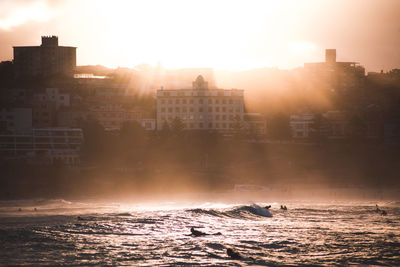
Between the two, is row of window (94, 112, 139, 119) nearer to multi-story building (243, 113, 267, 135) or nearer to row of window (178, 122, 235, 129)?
row of window (178, 122, 235, 129)

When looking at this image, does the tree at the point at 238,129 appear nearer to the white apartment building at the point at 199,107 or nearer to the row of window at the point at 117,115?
the white apartment building at the point at 199,107

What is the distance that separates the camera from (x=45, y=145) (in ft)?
372

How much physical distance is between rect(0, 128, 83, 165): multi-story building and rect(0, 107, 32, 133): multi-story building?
488 inches

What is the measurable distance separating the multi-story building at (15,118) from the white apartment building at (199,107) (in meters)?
32.1

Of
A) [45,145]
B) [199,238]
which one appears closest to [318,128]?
[45,145]

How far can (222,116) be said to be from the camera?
150 meters

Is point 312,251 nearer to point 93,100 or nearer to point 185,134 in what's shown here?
point 185,134

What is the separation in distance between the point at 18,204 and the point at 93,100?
87.7m

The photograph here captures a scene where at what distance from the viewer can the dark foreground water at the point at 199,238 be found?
3597 centimetres

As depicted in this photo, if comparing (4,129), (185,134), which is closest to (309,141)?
(185,134)

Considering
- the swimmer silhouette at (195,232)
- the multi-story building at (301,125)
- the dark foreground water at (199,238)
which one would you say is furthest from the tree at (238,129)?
the swimmer silhouette at (195,232)

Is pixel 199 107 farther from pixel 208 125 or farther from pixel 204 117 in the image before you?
pixel 208 125

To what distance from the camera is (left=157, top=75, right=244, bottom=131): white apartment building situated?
487 feet

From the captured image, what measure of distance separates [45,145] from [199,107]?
45897mm
